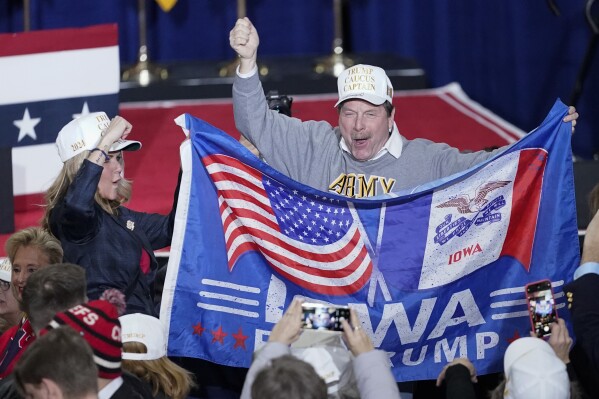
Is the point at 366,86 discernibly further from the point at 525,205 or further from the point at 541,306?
the point at 541,306

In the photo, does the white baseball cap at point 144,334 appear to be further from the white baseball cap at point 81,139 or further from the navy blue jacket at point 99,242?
the white baseball cap at point 81,139

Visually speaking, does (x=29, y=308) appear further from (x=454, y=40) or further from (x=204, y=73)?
(x=454, y=40)

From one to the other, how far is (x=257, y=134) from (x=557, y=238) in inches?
47.8

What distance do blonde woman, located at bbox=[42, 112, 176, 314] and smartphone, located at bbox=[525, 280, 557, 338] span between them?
1475 millimetres

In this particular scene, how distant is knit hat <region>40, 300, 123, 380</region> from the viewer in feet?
10.8

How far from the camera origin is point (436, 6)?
10.2 metres

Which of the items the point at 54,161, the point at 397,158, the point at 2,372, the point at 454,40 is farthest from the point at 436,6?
the point at 2,372

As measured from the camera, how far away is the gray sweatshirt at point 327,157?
4.64m

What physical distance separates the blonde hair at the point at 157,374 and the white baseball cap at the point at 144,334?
0.04ft

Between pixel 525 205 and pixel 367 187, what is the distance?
1.98 feet

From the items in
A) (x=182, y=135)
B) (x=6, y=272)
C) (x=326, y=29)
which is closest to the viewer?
(x=6, y=272)

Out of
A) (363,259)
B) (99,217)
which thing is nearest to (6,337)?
(99,217)

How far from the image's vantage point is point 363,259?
4.34 meters

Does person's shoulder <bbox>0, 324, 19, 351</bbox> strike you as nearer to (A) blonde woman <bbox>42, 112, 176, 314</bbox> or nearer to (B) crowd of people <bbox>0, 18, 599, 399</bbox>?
(B) crowd of people <bbox>0, 18, 599, 399</bbox>
